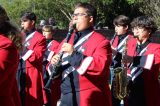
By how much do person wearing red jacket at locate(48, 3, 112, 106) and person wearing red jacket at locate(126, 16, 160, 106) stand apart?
1051 mm

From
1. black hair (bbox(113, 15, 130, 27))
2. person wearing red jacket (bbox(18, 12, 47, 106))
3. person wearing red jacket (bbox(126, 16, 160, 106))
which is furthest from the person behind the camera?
person wearing red jacket (bbox(18, 12, 47, 106))

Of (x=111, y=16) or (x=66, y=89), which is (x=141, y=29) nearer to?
(x=66, y=89)

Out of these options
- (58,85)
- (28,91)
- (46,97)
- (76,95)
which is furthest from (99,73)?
(46,97)

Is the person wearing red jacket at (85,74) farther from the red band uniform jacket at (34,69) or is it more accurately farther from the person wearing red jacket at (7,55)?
the red band uniform jacket at (34,69)

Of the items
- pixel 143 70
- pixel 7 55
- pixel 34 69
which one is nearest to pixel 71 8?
pixel 34 69

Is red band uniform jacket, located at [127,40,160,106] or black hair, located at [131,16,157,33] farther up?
black hair, located at [131,16,157,33]

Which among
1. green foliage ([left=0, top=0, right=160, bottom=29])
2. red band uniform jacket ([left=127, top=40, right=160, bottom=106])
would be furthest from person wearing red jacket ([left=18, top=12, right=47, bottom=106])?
green foliage ([left=0, top=0, right=160, bottom=29])

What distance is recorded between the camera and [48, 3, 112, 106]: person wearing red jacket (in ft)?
16.6

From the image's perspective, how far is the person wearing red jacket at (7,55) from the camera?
3.75m

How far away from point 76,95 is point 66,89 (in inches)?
4.8

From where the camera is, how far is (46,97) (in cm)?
872

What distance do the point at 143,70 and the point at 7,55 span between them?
281cm

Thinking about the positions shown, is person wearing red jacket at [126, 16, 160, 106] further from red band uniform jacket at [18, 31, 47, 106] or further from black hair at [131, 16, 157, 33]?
red band uniform jacket at [18, 31, 47, 106]

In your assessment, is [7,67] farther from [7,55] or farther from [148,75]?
[148,75]
